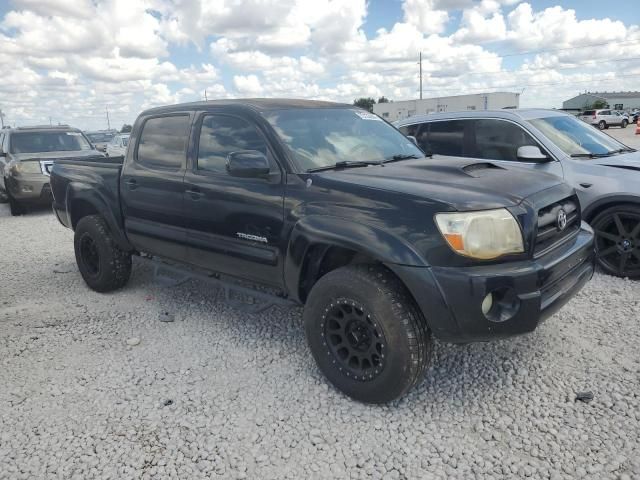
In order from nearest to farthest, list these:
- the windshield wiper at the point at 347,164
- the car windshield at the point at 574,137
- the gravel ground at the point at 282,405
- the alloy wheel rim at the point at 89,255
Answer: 1. the gravel ground at the point at 282,405
2. the windshield wiper at the point at 347,164
3. the alloy wheel rim at the point at 89,255
4. the car windshield at the point at 574,137

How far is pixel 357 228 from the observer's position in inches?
114

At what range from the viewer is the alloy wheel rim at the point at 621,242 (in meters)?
4.93

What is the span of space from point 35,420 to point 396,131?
3.41 meters

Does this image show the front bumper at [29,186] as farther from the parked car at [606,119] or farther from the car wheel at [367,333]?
the parked car at [606,119]

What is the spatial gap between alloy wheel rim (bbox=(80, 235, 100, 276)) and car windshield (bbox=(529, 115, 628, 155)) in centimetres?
488

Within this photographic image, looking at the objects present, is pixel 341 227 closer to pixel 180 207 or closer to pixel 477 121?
pixel 180 207

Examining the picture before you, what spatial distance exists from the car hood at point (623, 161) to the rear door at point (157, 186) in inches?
162

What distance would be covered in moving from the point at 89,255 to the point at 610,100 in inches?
4063

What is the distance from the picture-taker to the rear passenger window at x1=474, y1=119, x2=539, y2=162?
5.63 meters

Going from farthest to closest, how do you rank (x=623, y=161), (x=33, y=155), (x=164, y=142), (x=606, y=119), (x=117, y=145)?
(x=606, y=119) → (x=117, y=145) → (x=33, y=155) → (x=623, y=161) → (x=164, y=142)

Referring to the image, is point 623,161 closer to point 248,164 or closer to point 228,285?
point 248,164

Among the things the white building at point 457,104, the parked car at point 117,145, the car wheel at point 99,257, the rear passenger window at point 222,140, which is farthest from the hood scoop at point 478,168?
the white building at point 457,104

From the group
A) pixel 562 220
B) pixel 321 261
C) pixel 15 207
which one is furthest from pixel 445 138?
pixel 15 207

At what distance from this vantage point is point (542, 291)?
2.79m
